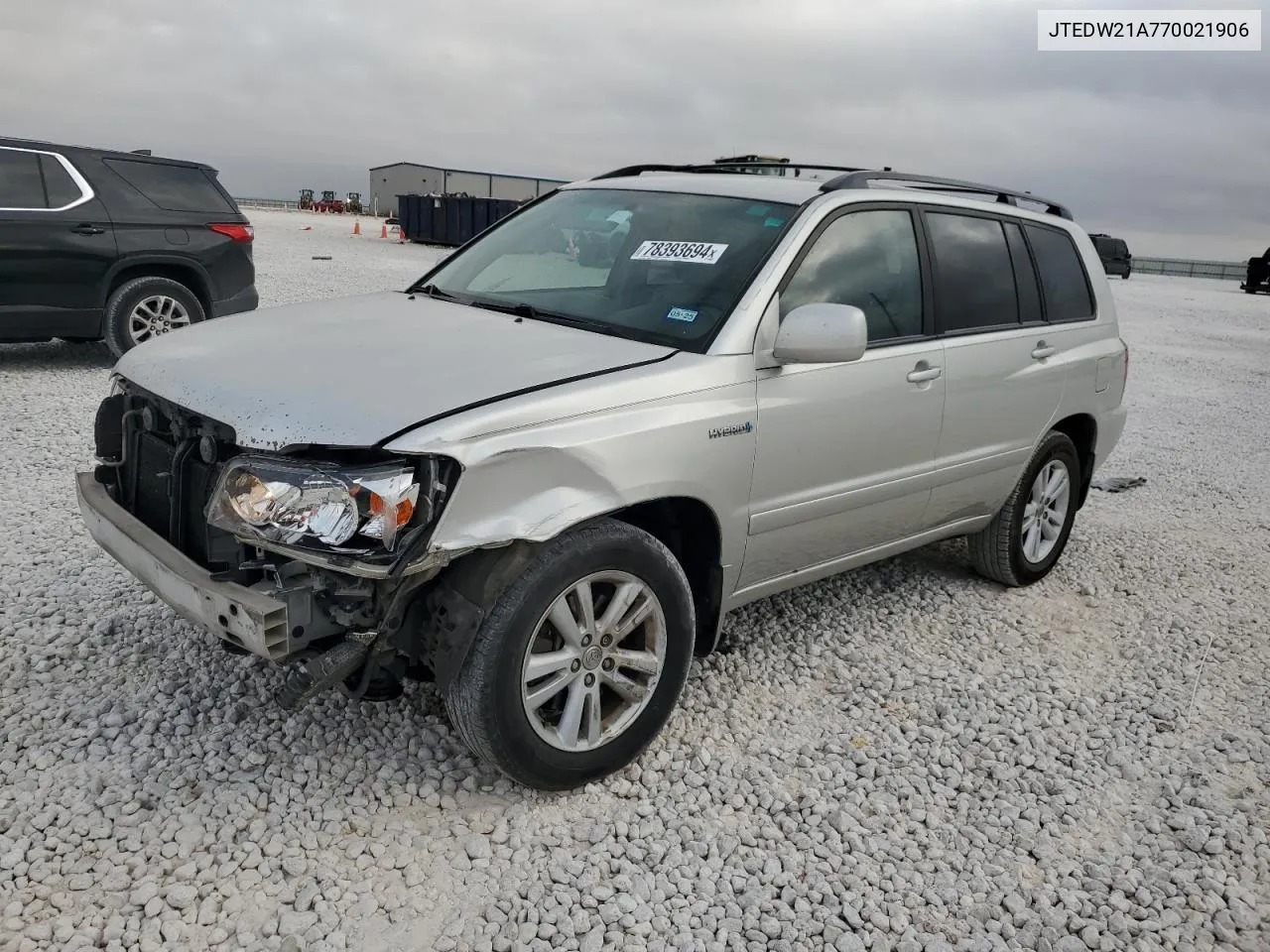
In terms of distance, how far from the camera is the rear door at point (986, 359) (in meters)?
4.33

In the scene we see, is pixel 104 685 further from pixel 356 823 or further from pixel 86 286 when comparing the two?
pixel 86 286

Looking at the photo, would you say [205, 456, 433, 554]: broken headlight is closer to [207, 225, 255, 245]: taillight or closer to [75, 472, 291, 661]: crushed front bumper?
[75, 472, 291, 661]: crushed front bumper

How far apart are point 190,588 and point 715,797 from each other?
5.65 ft

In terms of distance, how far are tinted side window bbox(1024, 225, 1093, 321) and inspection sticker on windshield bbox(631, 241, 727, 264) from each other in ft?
7.02

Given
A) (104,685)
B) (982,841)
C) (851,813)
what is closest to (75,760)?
(104,685)

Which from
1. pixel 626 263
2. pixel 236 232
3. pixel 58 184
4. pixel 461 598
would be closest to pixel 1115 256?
pixel 236 232

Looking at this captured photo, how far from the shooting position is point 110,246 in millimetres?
8414

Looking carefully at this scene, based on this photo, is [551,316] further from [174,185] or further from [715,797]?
[174,185]

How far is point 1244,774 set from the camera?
3.64m

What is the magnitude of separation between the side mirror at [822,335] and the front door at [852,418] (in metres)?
0.15

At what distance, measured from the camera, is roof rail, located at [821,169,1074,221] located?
404 cm

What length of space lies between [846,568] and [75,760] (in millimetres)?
2867

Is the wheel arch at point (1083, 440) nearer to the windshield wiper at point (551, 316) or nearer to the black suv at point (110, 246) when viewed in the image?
the windshield wiper at point (551, 316)

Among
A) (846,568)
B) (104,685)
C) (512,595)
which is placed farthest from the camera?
(846,568)
